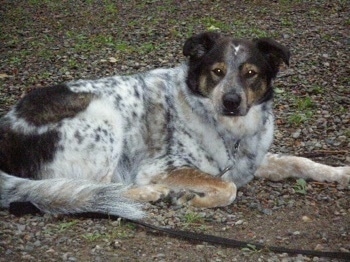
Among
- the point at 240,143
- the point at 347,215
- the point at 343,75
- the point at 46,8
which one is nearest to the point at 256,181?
the point at 240,143

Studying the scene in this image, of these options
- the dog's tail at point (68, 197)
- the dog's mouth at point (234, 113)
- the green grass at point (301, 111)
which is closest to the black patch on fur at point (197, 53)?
the dog's mouth at point (234, 113)

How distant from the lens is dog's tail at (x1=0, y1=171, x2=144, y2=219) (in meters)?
4.57

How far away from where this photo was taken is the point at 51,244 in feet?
13.7

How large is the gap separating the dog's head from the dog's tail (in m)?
1.11

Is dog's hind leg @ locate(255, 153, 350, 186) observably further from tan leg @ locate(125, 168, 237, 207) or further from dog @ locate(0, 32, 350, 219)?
tan leg @ locate(125, 168, 237, 207)

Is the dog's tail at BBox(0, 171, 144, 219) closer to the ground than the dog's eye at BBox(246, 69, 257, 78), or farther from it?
closer to the ground

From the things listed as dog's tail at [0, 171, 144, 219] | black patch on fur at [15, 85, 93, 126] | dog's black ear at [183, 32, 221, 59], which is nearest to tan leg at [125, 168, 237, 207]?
dog's tail at [0, 171, 144, 219]

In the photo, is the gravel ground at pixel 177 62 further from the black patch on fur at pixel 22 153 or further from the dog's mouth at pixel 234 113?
the dog's mouth at pixel 234 113

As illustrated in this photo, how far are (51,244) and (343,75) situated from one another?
5.08 meters

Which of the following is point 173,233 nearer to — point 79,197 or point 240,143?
point 79,197

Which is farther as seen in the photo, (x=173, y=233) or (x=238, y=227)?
(x=238, y=227)

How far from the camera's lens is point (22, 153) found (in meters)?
4.94

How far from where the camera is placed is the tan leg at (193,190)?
4945mm

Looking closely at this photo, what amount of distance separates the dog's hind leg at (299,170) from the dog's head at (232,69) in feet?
2.04
